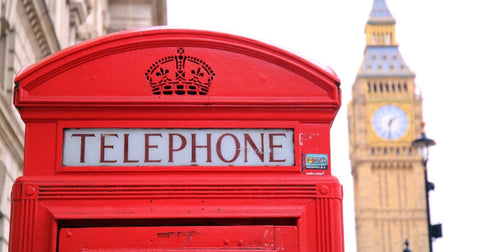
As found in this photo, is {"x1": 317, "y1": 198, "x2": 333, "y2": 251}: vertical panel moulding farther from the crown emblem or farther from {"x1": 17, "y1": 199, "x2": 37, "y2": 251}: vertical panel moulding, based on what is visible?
{"x1": 17, "y1": 199, "x2": 37, "y2": 251}: vertical panel moulding

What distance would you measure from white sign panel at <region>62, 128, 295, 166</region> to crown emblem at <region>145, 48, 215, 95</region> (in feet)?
0.53

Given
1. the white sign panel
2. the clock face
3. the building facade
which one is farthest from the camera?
the clock face

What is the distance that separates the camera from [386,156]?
87938 mm

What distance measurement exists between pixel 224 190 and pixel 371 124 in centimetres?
8629

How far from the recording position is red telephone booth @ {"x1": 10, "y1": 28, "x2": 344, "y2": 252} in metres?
2.79

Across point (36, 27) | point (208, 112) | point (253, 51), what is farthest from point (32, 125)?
point (36, 27)

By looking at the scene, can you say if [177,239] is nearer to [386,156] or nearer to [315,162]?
[315,162]

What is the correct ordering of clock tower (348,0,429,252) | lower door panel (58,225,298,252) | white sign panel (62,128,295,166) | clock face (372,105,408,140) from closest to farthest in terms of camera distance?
lower door panel (58,225,298,252) → white sign panel (62,128,295,166) → clock tower (348,0,429,252) → clock face (372,105,408,140)

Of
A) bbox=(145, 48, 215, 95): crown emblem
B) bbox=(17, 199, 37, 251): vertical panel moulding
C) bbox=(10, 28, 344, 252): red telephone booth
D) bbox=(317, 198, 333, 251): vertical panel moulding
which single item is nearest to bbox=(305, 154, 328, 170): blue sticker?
bbox=(10, 28, 344, 252): red telephone booth

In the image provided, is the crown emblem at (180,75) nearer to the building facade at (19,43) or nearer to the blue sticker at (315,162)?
the blue sticker at (315,162)

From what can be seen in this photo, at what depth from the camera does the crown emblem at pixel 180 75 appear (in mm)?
2969

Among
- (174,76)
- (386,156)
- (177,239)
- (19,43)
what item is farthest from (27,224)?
(386,156)

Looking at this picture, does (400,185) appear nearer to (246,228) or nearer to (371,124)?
(371,124)

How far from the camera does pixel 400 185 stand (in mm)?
87625
